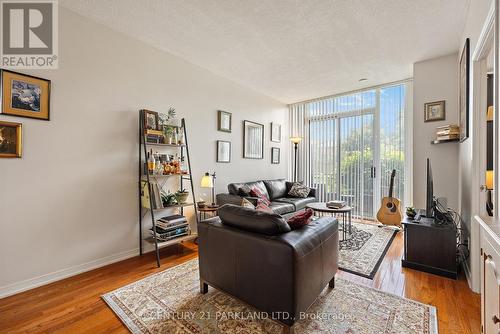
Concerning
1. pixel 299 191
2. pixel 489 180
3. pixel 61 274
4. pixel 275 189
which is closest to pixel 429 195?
pixel 489 180

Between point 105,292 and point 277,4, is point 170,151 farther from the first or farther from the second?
point 277,4

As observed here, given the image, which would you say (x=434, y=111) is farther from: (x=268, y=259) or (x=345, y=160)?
(x=268, y=259)

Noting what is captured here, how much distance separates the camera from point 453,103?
3.13 metres

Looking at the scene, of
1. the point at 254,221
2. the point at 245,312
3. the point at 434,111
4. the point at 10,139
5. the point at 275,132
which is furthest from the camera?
the point at 275,132

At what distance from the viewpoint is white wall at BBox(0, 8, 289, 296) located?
6.86 ft

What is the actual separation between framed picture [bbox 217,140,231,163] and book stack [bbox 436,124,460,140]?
3.23 meters

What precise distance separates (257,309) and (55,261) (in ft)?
7.12

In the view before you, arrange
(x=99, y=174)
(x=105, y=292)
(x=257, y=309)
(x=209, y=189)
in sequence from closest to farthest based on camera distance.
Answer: (x=257, y=309)
(x=105, y=292)
(x=99, y=174)
(x=209, y=189)

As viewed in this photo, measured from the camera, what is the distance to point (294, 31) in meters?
2.68

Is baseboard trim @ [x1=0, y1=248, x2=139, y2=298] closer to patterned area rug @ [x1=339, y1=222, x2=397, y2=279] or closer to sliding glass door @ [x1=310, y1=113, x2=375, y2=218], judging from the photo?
patterned area rug @ [x1=339, y1=222, x2=397, y2=279]

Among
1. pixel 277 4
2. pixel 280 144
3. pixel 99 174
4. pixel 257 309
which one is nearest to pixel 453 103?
pixel 277 4

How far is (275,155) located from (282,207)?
6.43ft

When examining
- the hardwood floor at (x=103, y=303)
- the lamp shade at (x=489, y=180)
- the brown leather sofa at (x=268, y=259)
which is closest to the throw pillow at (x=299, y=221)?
the brown leather sofa at (x=268, y=259)

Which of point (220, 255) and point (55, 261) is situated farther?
point (55, 261)
